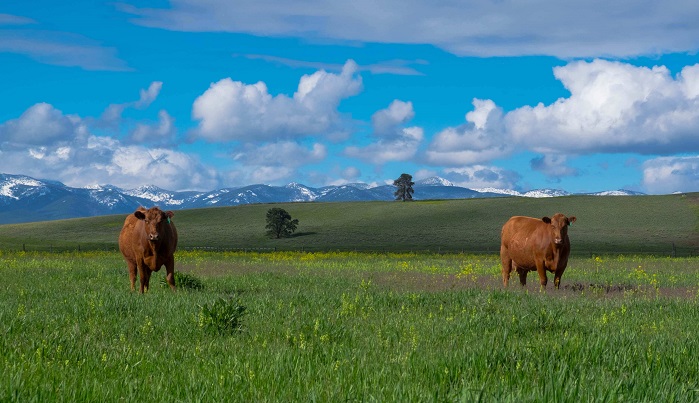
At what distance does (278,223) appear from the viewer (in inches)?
3787

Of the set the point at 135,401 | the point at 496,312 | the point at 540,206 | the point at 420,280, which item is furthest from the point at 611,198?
the point at 135,401

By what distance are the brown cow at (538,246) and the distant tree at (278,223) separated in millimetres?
74736

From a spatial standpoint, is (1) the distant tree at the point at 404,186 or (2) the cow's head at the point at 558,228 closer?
(2) the cow's head at the point at 558,228

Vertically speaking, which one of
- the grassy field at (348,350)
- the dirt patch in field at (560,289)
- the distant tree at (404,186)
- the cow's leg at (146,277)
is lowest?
the dirt patch in field at (560,289)

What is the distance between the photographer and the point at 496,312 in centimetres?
1248

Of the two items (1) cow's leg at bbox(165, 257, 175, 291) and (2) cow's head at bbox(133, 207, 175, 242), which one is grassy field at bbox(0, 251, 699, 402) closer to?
(2) cow's head at bbox(133, 207, 175, 242)

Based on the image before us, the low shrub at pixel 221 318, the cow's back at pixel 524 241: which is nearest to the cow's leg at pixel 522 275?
the cow's back at pixel 524 241

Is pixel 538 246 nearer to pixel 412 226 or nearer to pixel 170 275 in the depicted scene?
pixel 170 275

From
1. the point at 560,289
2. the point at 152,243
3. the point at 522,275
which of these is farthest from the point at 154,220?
the point at 522,275

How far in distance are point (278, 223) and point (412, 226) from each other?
70.1 feet

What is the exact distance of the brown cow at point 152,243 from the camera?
56.8 ft

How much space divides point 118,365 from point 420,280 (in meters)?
17.1

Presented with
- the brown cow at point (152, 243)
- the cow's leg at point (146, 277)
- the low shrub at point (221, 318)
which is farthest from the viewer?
the cow's leg at point (146, 277)

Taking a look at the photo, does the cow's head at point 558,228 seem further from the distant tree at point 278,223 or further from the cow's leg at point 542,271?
the distant tree at point 278,223
